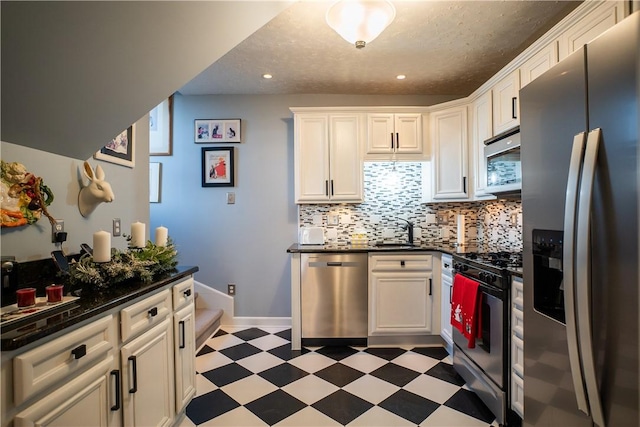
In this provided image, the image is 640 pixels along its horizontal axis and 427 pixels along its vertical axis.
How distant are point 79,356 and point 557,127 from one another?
1.81 m

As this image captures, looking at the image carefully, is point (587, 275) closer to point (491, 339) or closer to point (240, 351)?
point (491, 339)

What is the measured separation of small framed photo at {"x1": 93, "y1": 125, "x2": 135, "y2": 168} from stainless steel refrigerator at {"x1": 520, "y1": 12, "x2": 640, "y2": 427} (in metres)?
2.18

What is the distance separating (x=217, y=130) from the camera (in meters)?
3.38

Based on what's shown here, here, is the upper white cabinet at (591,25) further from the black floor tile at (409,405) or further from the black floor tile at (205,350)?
the black floor tile at (205,350)

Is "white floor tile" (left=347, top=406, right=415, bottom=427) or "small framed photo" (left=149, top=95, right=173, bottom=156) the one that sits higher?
"small framed photo" (left=149, top=95, right=173, bottom=156)

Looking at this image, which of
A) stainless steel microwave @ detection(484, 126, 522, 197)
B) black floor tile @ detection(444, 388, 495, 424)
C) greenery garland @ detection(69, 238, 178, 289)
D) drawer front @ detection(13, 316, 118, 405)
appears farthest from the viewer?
stainless steel microwave @ detection(484, 126, 522, 197)

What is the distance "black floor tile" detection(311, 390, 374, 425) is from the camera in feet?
5.97

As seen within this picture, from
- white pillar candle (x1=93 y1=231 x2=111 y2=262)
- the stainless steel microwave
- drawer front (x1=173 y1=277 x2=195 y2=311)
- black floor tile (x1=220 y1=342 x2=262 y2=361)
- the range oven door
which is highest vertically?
the stainless steel microwave

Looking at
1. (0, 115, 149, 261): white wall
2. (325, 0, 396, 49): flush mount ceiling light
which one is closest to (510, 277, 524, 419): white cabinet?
(325, 0, 396, 49): flush mount ceiling light

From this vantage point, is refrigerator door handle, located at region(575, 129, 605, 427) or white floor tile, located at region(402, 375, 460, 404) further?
white floor tile, located at region(402, 375, 460, 404)

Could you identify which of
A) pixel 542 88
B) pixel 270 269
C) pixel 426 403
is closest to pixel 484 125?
pixel 542 88

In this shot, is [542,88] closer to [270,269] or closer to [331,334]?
[331,334]

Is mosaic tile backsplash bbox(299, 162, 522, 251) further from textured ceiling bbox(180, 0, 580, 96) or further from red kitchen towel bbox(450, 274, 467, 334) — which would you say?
red kitchen towel bbox(450, 274, 467, 334)

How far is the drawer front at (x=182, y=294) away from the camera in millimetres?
1623
